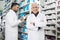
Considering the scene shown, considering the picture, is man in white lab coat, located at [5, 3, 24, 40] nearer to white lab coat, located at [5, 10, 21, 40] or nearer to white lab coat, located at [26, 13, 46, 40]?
white lab coat, located at [5, 10, 21, 40]

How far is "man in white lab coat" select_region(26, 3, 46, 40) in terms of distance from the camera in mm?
3250

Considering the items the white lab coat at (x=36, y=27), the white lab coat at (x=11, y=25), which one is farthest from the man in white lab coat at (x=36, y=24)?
the white lab coat at (x=11, y=25)

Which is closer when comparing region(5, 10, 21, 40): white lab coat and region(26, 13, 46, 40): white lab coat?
region(26, 13, 46, 40): white lab coat

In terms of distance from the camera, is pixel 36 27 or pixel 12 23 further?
pixel 12 23

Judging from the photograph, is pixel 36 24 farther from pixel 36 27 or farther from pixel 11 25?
pixel 11 25

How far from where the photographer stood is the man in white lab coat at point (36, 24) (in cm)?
325

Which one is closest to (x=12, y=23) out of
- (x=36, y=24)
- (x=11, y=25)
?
(x=11, y=25)

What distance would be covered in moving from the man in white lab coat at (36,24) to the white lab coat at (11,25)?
41 centimetres

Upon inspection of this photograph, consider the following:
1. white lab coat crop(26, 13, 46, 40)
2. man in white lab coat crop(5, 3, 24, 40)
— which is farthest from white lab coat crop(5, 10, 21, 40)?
→ white lab coat crop(26, 13, 46, 40)

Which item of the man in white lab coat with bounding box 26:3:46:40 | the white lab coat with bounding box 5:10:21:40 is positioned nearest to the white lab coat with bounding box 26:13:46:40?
the man in white lab coat with bounding box 26:3:46:40

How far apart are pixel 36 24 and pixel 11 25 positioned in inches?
26.5

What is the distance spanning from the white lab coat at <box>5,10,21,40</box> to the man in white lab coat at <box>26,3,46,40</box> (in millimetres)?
409

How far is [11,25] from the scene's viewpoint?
11.8ft

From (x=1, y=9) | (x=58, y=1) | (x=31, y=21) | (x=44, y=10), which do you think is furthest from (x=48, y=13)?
(x=1, y=9)
